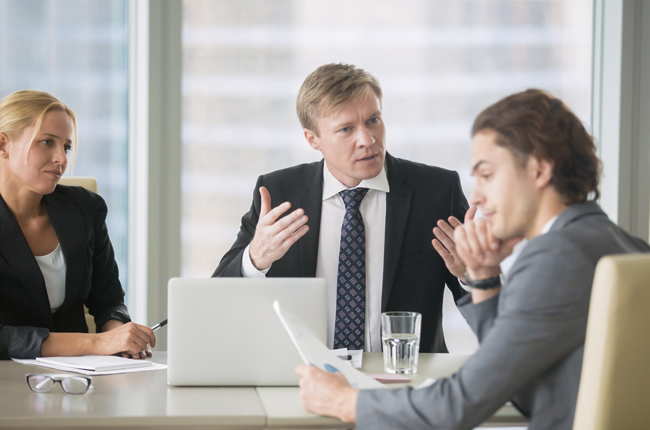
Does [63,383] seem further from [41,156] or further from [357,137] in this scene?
[357,137]

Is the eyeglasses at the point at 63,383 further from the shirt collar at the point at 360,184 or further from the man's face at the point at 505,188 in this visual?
the shirt collar at the point at 360,184

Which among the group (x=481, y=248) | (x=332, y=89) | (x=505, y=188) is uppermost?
(x=332, y=89)

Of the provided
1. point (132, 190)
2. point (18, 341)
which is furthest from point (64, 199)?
point (132, 190)

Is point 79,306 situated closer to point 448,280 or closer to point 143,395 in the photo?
point 143,395

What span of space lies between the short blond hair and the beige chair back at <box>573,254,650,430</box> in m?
1.26

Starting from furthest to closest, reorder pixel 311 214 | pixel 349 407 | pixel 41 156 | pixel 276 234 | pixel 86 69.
Answer: pixel 86 69
pixel 311 214
pixel 41 156
pixel 276 234
pixel 349 407

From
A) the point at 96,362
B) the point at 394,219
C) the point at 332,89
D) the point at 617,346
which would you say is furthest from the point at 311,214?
the point at 617,346

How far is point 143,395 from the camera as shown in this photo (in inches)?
Answer: 52.3

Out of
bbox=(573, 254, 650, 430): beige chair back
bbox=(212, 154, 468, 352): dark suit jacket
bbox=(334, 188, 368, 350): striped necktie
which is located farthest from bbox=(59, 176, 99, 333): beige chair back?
bbox=(573, 254, 650, 430): beige chair back

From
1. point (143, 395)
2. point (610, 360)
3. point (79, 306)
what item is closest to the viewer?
point (610, 360)

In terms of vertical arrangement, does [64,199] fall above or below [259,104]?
below

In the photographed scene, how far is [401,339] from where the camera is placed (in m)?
1.51

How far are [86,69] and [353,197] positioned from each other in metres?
1.71

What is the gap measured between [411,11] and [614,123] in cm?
120
